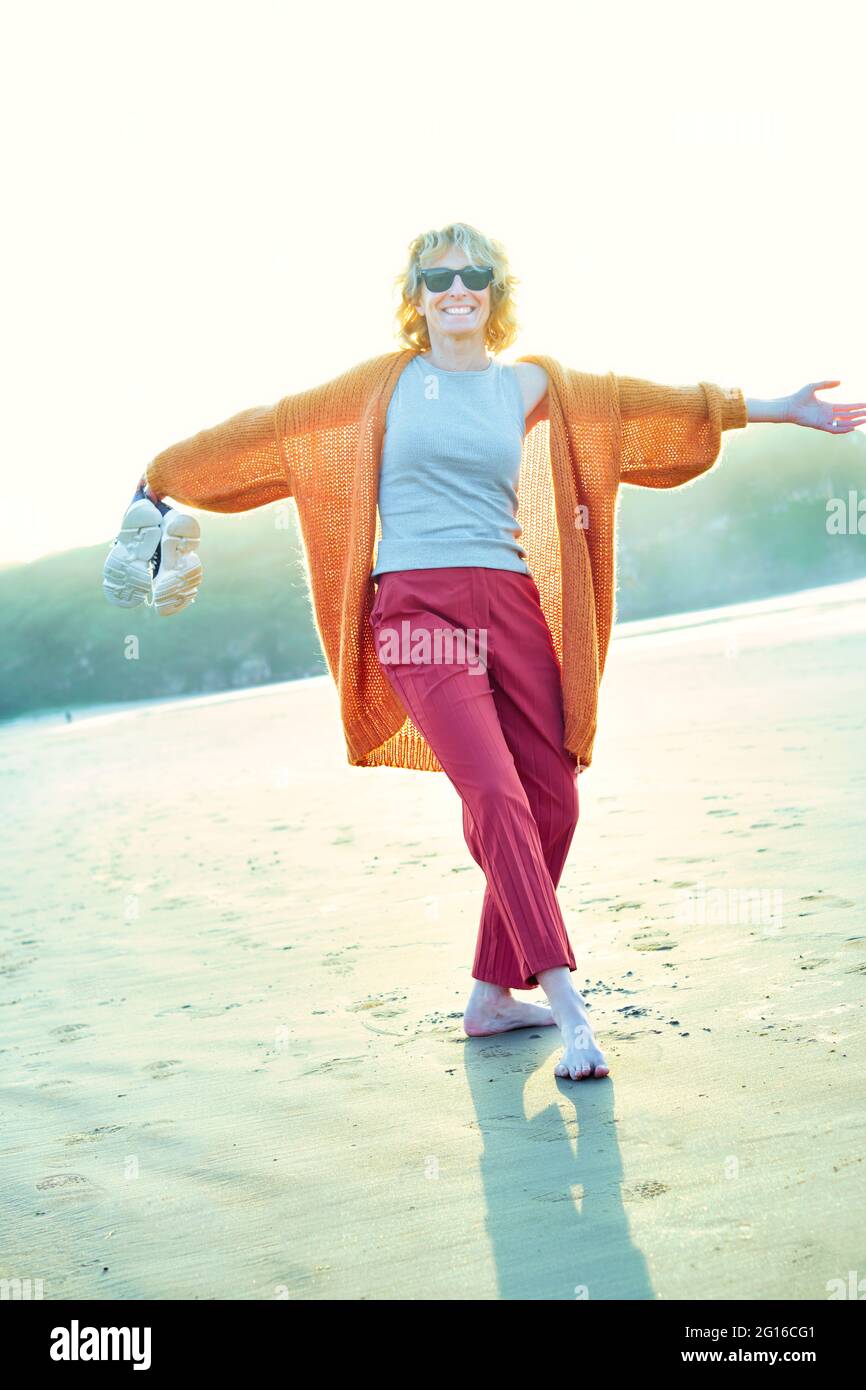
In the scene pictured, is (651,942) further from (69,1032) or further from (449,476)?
(69,1032)

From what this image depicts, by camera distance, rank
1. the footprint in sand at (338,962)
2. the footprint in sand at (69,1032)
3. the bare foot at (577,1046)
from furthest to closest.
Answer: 1. the footprint in sand at (338,962)
2. the footprint in sand at (69,1032)
3. the bare foot at (577,1046)

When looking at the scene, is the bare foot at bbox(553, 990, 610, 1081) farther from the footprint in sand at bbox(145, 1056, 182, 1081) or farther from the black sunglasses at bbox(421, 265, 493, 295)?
the black sunglasses at bbox(421, 265, 493, 295)

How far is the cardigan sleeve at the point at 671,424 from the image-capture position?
383 centimetres

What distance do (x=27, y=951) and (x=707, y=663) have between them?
11444 millimetres

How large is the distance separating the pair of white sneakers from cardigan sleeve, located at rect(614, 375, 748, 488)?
1269 mm

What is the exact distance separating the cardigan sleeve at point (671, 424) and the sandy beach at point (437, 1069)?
1462 millimetres

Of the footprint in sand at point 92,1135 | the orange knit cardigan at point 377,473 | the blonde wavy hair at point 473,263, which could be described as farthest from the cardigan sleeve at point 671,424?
the footprint in sand at point 92,1135

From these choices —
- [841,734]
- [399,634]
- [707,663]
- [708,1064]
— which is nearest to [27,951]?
[399,634]

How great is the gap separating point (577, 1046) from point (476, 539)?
4.28 feet

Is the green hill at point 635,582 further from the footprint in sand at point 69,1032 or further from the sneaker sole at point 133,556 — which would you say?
the sneaker sole at point 133,556

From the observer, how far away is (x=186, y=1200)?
2.82 m

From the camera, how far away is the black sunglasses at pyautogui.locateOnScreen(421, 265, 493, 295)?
3.60 m

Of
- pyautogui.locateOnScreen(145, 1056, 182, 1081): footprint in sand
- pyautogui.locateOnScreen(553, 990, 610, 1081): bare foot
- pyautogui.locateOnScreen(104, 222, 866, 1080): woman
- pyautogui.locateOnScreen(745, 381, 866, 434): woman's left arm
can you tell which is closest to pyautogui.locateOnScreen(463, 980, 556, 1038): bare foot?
pyautogui.locateOnScreen(104, 222, 866, 1080): woman

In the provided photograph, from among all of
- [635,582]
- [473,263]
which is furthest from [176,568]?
[635,582]
